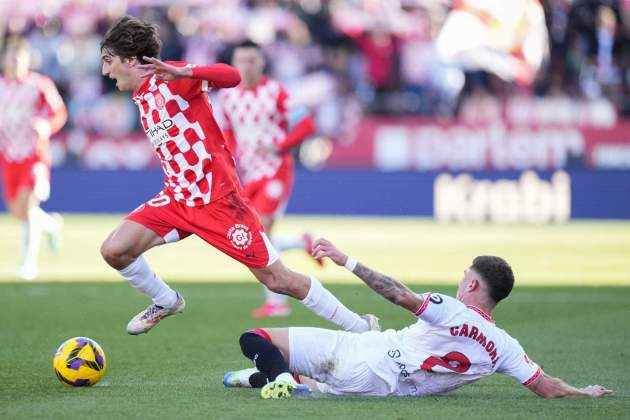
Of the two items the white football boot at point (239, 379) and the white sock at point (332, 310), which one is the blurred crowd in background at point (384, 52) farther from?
the white football boot at point (239, 379)

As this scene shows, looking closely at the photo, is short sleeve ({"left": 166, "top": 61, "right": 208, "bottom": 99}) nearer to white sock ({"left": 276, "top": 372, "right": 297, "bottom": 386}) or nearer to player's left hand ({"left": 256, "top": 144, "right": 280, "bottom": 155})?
white sock ({"left": 276, "top": 372, "right": 297, "bottom": 386})

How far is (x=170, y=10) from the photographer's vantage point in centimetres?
2542

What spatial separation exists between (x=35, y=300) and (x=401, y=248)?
23.1 ft

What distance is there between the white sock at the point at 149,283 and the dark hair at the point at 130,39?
1.37 meters

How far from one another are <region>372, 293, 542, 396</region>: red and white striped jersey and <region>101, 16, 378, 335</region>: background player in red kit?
98 centimetres

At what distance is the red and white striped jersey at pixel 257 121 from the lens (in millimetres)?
11203

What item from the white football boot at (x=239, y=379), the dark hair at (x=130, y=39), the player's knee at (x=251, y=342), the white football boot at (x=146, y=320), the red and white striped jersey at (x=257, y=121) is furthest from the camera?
the red and white striped jersey at (x=257, y=121)

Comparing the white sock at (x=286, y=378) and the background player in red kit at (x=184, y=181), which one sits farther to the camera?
the background player in red kit at (x=184, y=181)

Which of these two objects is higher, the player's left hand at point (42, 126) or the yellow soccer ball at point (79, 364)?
the player's left hand at point (42, 126)

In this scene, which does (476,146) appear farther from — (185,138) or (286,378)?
(286,378)

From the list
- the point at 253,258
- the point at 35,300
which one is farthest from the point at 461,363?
the point at 35,300

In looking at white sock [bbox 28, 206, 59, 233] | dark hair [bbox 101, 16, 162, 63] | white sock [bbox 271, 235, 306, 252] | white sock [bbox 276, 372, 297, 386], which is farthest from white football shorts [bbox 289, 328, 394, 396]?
white sock [bbox 28, 206, 59, 233]

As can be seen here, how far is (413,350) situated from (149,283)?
7.23ft

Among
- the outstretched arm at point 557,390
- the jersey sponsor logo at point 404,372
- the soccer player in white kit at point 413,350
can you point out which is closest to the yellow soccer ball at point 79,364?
the soccer player in white kit at point 413,350
